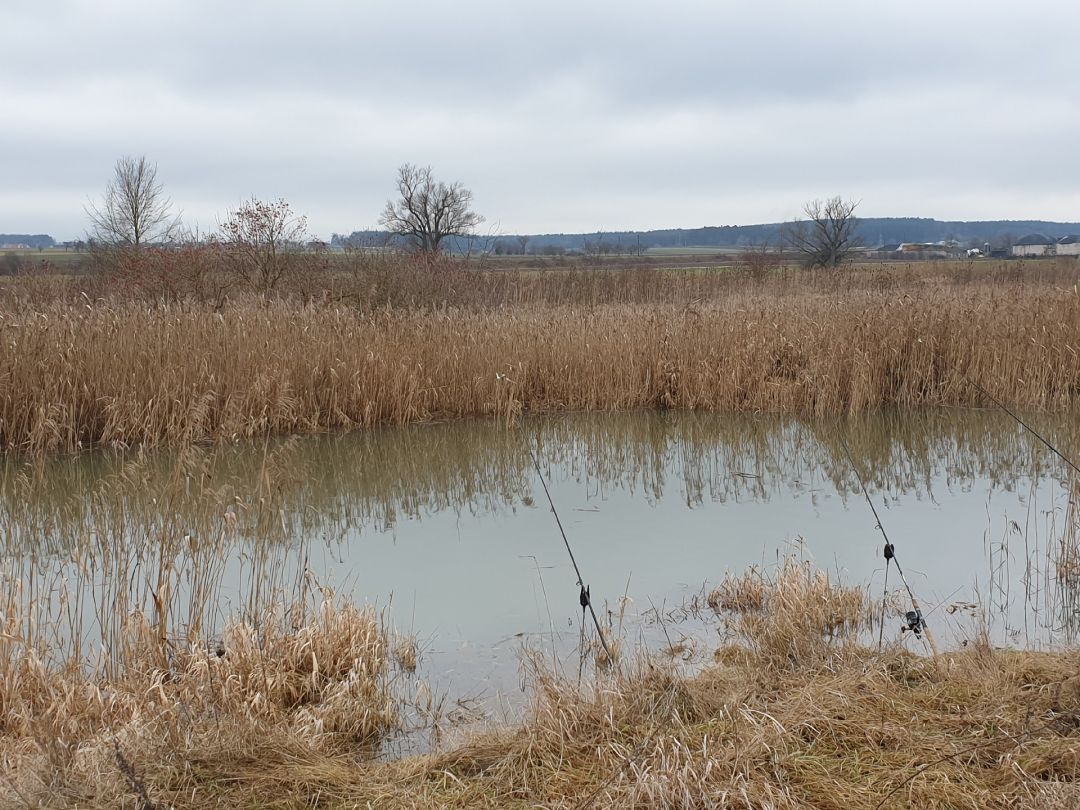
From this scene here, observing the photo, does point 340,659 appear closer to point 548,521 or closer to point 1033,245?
point 548,521

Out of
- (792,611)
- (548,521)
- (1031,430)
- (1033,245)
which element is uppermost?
(1033,245)

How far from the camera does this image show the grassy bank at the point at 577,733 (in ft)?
7.59

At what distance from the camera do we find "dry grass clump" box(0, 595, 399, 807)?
2.40 metres

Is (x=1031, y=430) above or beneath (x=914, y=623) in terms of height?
above

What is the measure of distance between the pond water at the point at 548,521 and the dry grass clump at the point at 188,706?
Answer: 25 centimetres

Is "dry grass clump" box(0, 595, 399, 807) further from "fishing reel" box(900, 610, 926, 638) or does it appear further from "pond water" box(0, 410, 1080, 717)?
"fishing reel" box(900, 610, 926, 638)

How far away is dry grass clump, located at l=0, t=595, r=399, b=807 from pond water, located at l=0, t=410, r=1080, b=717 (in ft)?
0.82

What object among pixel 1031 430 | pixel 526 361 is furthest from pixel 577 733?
pixel 526 361

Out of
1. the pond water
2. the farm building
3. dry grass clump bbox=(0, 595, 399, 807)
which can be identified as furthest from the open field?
the farm building

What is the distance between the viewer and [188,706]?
9.36 feet

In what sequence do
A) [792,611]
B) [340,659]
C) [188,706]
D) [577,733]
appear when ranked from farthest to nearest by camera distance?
[792,611], [340,659], [188,706], [577,733]

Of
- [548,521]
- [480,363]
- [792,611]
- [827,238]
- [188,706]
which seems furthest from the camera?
[827,238]

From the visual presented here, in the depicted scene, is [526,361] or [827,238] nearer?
[526,361]

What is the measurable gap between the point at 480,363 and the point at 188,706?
6140 millimetres
